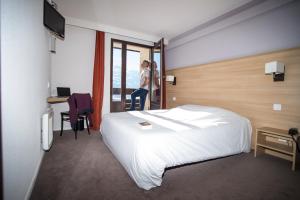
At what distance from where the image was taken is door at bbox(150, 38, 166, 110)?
5.22 meters

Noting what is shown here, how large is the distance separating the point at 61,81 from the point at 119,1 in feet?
8.07

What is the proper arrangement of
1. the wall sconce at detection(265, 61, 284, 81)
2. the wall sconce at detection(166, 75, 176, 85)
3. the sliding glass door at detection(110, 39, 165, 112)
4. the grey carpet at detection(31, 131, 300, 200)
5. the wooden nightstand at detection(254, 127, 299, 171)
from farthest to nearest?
the sliding glass door at detection(110, 39, 165, 112)
the wall sconce at detection(166, 75, 176, 85)
the wall sconce at detection(265, 61, 284, 81)
the wooden nightstand at detection(254, 127, 299, 171)
the grey carpet at detection(31, 131, 300, 200)

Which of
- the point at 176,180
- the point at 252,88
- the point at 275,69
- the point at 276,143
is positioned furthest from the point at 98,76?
the point at 276,143

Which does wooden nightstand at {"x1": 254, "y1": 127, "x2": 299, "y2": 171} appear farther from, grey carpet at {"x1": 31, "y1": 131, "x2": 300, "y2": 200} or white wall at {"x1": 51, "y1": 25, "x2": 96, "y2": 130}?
white wall at {"x1": 51, "y1": 25, "x2": 96, "y2": 130}

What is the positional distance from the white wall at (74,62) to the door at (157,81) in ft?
4.85

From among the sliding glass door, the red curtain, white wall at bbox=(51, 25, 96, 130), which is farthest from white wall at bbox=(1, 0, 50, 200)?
the sliding glass door

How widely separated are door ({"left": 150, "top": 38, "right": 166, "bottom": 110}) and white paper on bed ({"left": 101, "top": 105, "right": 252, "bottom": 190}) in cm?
223

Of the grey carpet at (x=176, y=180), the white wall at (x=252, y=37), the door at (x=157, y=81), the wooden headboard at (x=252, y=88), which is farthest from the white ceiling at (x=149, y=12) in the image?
the grey carpet at (x=176, y=180)

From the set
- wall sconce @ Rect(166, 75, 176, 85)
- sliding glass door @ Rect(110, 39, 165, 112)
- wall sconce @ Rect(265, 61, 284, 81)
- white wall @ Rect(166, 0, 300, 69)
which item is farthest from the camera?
sliding glass door @ Rect(110, 39, 165, 112)

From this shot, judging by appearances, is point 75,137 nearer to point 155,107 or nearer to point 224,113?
point 155,107

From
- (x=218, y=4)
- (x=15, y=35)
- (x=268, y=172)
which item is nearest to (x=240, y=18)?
(x=218, y=4)

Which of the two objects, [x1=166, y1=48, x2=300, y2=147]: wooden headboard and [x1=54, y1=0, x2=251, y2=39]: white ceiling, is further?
[x1=54, y1=0, x2=251, y2=39]: white ceiling

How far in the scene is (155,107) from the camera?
214 inches

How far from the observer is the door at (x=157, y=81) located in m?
5.22
